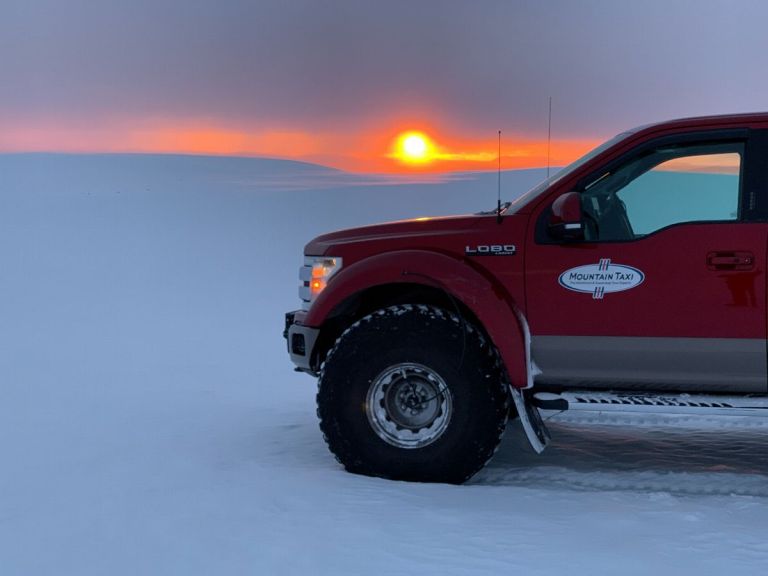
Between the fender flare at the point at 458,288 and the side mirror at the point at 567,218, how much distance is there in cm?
46

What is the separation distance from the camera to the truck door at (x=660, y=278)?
535cm

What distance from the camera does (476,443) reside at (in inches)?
222

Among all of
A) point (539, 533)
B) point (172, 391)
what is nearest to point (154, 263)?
point (172, 391)

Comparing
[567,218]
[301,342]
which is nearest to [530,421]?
[567,218]

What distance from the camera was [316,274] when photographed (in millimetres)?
6250

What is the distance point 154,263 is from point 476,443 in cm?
1774

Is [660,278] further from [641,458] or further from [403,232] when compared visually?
[641,458]

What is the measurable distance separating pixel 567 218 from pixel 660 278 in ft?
2.05

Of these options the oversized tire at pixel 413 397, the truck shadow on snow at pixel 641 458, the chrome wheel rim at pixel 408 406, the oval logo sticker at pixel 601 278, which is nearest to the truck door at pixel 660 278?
the oval logo sticker at pixel 601 278

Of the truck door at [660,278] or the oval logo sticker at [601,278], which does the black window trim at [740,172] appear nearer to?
the truck door at [660,278]

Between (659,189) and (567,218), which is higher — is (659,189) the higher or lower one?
the higher one

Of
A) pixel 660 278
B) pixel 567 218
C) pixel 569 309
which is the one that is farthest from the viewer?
pixel 569 309

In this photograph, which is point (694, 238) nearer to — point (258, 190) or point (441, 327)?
point (441, 327)

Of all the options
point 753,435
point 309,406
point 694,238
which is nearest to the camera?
point 694,238
